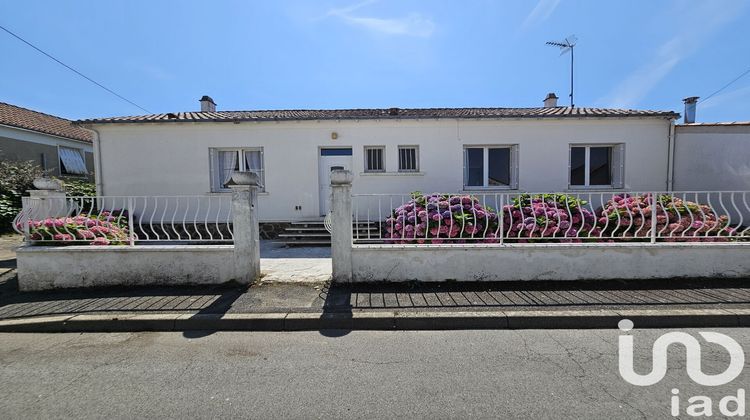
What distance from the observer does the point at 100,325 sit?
3586 mm

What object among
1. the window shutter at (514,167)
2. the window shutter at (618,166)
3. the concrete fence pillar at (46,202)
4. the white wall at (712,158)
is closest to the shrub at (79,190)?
the concrete fence pillar at (46,202)

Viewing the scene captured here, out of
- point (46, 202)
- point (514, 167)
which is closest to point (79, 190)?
point (46, 202)

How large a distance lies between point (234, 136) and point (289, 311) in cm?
677

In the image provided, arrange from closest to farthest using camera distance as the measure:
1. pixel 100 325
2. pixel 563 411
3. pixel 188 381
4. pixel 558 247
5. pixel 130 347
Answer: pixel 563 411, pixel 188 381, pixel 130 347, pixel 100 325, pixel 558 247

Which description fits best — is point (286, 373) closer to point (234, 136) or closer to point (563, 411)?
point (563, 411)

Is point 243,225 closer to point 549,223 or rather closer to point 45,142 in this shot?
point 549,223

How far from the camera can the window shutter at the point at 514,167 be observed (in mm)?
9102

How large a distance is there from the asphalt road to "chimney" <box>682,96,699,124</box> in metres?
10.4

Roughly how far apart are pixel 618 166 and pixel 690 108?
4240 millimetres

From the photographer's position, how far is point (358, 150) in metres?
9.01

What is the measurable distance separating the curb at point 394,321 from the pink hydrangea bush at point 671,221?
1.47m

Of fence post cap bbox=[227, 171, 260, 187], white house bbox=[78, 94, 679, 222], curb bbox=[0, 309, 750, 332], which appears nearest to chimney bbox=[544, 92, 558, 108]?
white house bbox=[78, 94, 679, 222]

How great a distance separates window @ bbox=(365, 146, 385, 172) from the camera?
9.16 meters

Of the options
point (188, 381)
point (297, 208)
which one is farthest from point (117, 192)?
point (188, 381)
